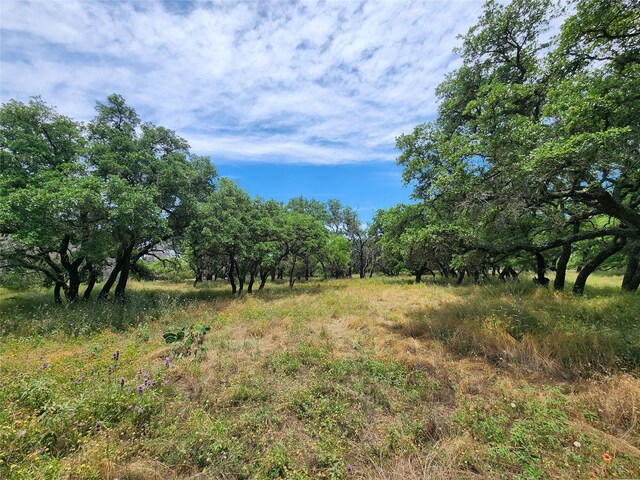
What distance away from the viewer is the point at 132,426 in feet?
10.8

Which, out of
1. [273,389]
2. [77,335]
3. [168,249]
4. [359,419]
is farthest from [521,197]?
[168,249]

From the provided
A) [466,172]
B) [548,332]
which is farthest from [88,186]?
[548,332]

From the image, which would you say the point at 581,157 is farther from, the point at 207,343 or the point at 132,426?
the point at 207,343

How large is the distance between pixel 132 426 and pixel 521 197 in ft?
28.0

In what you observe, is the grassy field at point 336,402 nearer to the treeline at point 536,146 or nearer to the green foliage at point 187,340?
the green foliage at point 187,340

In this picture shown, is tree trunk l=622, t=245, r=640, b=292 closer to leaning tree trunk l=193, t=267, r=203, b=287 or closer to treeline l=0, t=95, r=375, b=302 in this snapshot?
treeline l=0, t=95, r=375, b=302

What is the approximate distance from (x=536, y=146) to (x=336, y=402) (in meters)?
6.62

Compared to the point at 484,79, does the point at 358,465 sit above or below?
below

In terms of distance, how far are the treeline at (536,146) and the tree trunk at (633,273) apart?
53mm

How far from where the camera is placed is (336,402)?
154 inches

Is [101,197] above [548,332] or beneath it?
above

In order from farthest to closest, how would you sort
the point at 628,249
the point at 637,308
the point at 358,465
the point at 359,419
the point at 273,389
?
the point at 628,249, the point at 637,308, the point at 273,389, the point at 359,419, the point at 358,465

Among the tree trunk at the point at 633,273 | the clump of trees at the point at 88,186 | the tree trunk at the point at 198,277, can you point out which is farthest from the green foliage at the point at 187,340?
the tree trunk at the point at 198,277

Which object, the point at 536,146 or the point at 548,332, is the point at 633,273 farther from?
the point at 536,146
